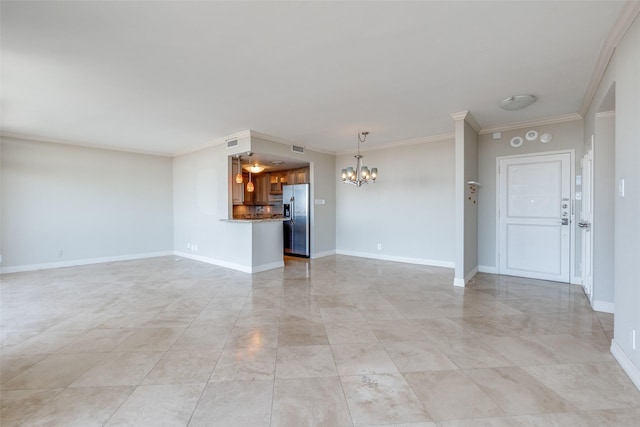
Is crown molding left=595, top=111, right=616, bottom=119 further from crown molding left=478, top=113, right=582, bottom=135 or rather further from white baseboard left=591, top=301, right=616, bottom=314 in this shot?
white baseboard left=591, top=301, right=616, bottom=314

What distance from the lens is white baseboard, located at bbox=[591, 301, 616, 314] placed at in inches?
131

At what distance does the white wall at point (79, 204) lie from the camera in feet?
18.2

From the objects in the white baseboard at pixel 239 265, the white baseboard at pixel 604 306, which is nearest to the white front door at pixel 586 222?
the white baseboard at pixel 604 306

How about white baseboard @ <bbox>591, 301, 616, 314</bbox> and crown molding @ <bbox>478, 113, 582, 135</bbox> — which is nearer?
white baseboard @ <bbox>591, 301, 616, 314</bbox>

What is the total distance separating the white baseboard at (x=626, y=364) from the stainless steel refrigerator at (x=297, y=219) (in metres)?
5.33

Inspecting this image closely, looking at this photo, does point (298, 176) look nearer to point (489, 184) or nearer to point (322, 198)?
point (322, 198)

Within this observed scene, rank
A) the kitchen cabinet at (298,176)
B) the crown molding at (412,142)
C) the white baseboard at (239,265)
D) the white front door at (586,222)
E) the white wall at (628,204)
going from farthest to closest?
the kitchen cabinet at (298,176) → the crown molding at (412,142) → the white baseboard at (239,265) → the white front door at (586,222) → the white wall at (628,204)

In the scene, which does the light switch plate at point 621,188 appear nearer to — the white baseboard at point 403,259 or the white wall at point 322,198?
the white baseboard at point 403,259

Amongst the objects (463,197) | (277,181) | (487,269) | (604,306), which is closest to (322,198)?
(277,181)

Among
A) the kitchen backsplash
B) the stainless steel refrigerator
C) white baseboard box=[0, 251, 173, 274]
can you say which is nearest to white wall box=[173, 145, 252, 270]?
white baseboard box=[0, 251, 173, 274]

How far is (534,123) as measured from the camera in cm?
481

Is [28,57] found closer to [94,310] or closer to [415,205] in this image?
[94,310]

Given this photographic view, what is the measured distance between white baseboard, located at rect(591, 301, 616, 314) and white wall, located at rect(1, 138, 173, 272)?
8279mm

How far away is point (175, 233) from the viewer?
24.8 ft
